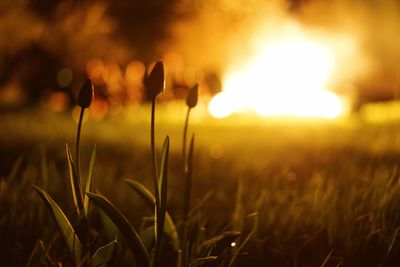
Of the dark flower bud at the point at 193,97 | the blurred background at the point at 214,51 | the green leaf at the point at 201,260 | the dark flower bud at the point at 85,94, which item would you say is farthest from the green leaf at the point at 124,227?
the blurred background at the point at 214,51

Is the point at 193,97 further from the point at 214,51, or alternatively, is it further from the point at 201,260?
the point at 214,51

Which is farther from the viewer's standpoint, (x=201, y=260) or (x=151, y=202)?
(x=151, y=202)

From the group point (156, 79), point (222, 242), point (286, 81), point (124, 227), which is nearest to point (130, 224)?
point (124, 227)

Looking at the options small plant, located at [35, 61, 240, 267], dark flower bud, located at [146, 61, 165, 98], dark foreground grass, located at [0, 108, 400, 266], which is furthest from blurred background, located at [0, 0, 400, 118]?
dark flower bud, located at [146, 61, 165, 98]

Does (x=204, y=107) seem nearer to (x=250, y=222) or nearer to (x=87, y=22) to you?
(x=87, y=22)

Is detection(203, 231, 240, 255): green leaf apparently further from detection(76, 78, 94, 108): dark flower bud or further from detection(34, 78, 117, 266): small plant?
detection(76, 78, 94, 108): dark flower bud

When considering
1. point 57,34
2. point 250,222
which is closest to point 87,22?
point 57,34
